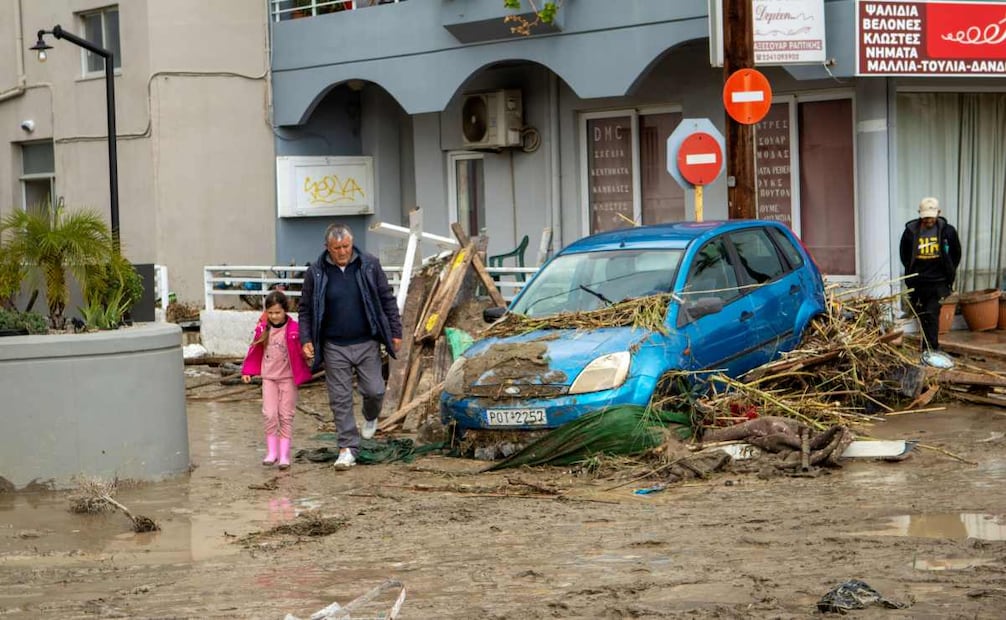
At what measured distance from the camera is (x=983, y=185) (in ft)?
56.7

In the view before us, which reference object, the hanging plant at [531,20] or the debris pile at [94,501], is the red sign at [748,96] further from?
the debris pile at [94,501]

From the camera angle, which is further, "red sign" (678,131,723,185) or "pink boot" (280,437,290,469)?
"red sign" (678,131,723,185)

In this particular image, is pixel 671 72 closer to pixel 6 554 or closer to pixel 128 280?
pixel 128 280

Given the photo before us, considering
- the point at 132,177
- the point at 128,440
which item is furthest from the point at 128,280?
the point at 132,177

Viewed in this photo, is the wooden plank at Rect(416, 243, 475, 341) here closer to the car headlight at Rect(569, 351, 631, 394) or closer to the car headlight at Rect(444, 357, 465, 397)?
the car headlight at Rect(444, 357, 465, 397)

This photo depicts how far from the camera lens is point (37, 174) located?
23.7m

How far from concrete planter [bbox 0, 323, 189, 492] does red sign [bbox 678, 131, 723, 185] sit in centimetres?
556

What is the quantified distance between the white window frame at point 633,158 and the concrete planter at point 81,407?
9.35 meters

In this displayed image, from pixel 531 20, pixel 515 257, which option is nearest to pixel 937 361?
pixel 531 20

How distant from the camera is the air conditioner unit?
19.6 metres

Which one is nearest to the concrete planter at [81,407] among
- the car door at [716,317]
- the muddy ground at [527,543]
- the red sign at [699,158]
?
the muddy ground at [527,543]

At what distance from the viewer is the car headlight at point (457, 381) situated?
10.7 meters

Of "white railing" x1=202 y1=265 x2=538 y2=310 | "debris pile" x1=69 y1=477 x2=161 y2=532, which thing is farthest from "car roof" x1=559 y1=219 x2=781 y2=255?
"white railing" x1=202 y1=265 x2=538 y2=310

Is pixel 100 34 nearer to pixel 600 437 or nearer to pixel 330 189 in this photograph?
pixel 330 189
